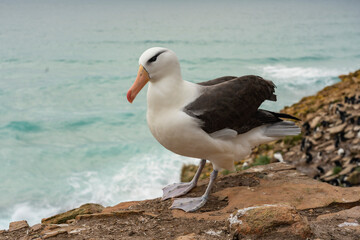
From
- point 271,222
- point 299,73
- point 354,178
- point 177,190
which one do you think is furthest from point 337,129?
point 299,73

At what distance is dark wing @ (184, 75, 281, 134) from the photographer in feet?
11.5

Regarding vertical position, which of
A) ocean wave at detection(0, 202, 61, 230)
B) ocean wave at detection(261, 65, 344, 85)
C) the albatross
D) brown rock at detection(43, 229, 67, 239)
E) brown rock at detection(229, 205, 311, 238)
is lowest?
ocean wave at detection(0, 202, 61, 230)

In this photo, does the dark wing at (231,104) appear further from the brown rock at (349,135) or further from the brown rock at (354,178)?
the brown rock at (349,135)

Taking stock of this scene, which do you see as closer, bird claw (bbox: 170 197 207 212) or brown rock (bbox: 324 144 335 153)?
bird claw (bbox: 170 197 207 212)

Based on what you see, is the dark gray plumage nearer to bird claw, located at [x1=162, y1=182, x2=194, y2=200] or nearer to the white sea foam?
bird claw, located at [x1=162, y1=182, x2=194, y2=200]

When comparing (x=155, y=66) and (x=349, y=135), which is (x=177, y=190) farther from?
(x=349, y=135)

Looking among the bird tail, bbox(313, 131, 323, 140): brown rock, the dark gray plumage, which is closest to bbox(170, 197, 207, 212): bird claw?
the dark gray plumage

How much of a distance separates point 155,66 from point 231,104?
784mm

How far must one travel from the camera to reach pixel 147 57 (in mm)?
3459

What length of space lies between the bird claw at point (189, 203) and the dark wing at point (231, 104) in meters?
0.86

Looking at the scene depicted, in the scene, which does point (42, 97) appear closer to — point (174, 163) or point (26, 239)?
point (174, 163)

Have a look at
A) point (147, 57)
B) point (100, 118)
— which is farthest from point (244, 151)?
point (100, 118)

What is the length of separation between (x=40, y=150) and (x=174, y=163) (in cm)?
470

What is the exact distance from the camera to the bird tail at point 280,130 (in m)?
4.11
